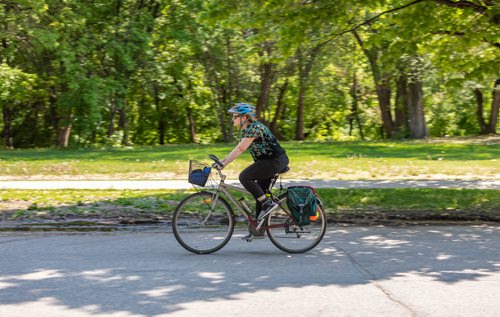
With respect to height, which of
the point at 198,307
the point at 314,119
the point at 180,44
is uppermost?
the point at 180,44

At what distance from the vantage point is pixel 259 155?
26.1ft

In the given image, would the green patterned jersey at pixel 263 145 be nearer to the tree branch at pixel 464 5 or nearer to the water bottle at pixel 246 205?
the water bottle at pixel 246 205

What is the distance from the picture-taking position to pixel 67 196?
40.5 feet

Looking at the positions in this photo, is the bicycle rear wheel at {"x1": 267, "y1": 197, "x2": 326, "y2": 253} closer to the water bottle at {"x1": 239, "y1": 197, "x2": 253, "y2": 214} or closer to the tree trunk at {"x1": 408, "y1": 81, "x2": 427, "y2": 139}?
the water bottle at {"x1": 239, "y1": 197, "x2": 253, "y2": 214}

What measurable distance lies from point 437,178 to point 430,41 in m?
3.24

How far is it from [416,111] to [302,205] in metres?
24.4

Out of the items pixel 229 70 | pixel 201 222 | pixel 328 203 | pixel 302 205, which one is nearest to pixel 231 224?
pixel 201 222

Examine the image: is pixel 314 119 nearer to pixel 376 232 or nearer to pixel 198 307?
pixel 376 232

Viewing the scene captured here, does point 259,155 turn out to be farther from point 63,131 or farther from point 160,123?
point 160,123

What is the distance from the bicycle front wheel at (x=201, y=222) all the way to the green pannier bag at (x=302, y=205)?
73cm

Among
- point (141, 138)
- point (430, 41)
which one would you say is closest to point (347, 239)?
point (430, 41)

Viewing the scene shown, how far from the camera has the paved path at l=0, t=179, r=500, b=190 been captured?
1405cm

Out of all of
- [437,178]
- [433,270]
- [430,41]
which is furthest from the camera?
[437,178]

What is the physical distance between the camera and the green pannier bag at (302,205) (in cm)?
799
